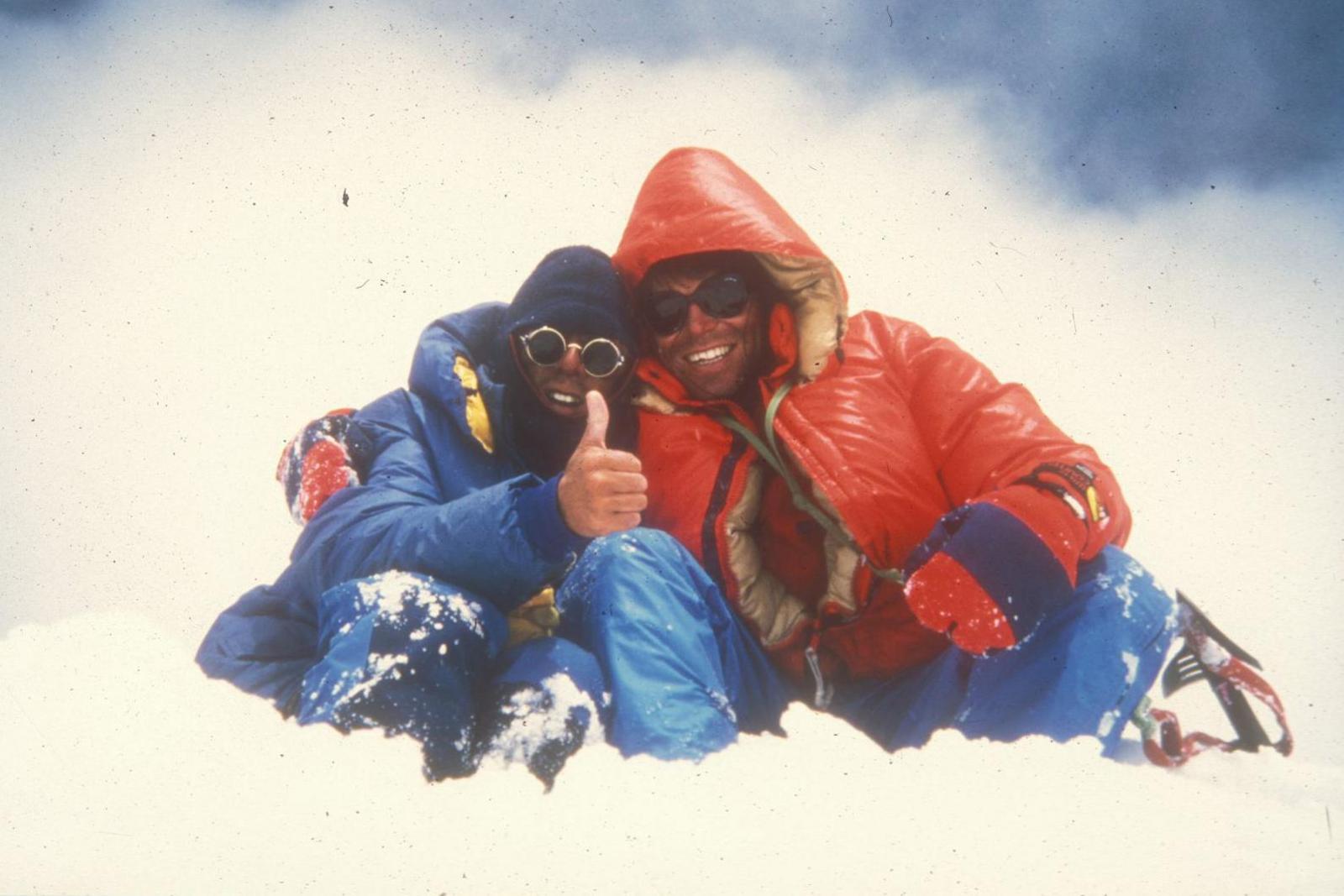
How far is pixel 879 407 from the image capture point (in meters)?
1.68

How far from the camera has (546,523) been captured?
49.3 inches

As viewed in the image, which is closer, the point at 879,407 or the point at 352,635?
the point at 352,635

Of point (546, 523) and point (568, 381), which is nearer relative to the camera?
point (546, 523)

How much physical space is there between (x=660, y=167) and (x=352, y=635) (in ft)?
4.30

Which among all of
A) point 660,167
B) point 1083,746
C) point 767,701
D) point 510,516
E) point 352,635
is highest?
point 660,167

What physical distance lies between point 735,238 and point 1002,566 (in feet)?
3.00

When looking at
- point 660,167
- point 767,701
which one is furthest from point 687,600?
point 660,167

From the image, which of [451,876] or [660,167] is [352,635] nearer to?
[451,876]

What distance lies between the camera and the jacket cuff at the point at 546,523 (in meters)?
1.25

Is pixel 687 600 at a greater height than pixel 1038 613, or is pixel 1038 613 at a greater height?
pixel 1038 613

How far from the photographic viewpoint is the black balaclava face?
168 centimetres

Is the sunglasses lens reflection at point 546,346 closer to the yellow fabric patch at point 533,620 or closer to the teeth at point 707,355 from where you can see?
the teeth at point 707,355

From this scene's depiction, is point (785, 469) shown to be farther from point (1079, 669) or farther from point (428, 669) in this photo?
point (428, 669)

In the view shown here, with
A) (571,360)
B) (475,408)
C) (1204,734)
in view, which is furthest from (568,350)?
(1204,734)
